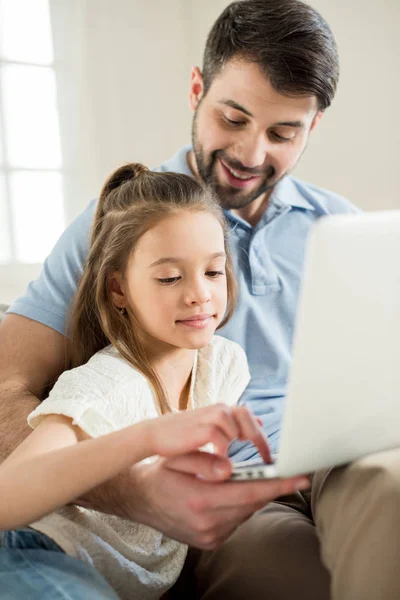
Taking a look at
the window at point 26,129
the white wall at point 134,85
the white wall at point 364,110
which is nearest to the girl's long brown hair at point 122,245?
the white wall at point 364,110

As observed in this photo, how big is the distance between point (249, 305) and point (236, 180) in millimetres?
266

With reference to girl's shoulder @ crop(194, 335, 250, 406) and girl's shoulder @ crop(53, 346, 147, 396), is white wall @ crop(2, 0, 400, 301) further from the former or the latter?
girl's shoulder @ crop(53, 346, 147, 396)

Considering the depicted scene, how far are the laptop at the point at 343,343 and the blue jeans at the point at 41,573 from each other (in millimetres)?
280

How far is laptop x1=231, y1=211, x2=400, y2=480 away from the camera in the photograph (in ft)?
2.13

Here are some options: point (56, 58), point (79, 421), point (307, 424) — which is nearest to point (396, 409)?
point (307, 424)

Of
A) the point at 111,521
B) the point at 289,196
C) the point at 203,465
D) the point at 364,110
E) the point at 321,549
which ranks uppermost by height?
the point at 364,110

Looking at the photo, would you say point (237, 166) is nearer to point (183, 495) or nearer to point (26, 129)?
point (183, 495)

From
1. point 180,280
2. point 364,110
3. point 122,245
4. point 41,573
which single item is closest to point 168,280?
point 180,280

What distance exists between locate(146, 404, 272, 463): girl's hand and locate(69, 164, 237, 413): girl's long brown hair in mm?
377

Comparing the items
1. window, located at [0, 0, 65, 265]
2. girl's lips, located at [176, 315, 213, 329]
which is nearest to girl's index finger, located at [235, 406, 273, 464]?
girl's lips, located at [176, 315, 213, 329]

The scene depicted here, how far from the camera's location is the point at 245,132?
5.13 ft

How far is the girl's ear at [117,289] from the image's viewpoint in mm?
1298

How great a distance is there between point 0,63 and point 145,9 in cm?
61

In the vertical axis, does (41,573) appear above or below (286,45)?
below
